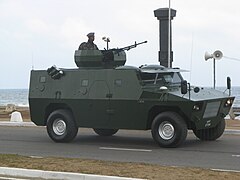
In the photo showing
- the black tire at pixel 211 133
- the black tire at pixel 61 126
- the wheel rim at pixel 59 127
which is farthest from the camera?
the wheel rim at pixel 59 127

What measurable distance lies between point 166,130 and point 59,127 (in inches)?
134

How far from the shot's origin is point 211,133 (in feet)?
52.5

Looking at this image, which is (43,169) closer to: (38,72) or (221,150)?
(221,150)

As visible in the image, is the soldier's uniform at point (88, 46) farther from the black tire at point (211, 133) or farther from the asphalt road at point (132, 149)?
the black tire at point (211, 133)

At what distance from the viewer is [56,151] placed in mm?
14203

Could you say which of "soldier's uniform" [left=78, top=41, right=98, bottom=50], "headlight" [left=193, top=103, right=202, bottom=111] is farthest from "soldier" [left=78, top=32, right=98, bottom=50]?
"headlight" [left=193, top=103, right=202, bottom=111]

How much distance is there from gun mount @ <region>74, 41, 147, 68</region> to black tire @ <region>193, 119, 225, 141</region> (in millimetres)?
3057

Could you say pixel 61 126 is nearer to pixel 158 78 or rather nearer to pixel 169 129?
→ pixel 158 78

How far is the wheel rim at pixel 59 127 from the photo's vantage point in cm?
1622

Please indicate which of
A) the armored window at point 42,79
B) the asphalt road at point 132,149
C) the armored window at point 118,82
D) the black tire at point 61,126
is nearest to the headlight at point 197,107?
the asphalt road at point 132,149

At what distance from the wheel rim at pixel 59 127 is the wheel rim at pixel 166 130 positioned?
308cm

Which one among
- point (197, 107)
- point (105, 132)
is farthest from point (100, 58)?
point (197, 107)

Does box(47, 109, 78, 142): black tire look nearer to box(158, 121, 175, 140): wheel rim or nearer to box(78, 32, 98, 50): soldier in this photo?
box(78, 32, 98, 50): soldier

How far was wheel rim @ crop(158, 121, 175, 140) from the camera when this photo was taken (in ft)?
47.1
